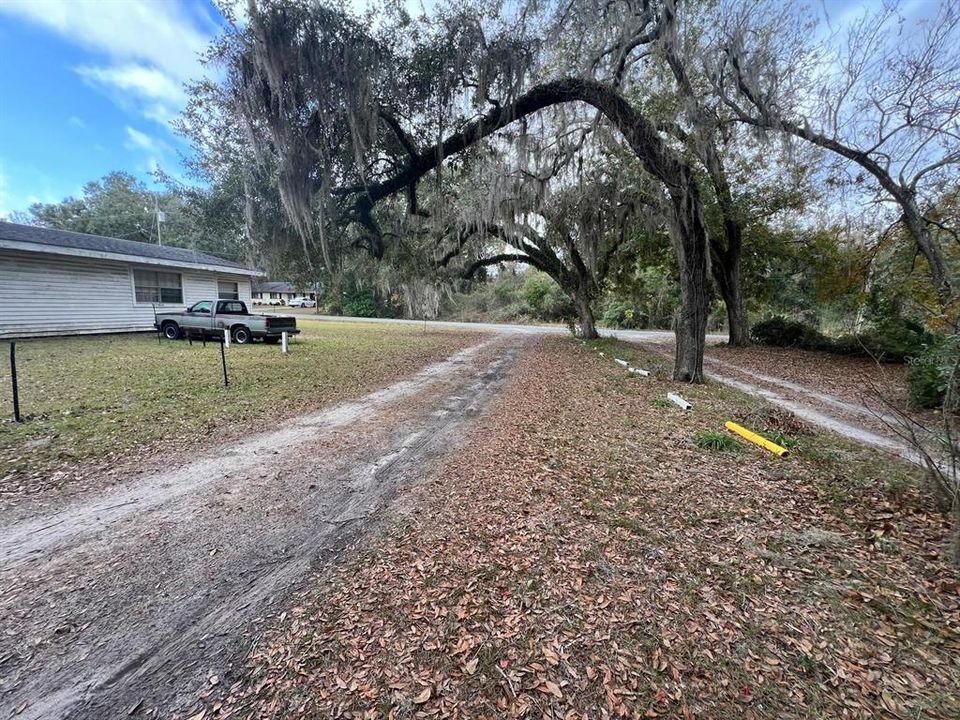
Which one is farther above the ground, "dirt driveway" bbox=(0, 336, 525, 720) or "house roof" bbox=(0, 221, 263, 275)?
"house roof" bbox=(0, 221, 263, 275)

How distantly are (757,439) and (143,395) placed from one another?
8268 millimetres

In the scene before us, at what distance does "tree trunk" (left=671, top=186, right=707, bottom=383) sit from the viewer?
705 centimetres

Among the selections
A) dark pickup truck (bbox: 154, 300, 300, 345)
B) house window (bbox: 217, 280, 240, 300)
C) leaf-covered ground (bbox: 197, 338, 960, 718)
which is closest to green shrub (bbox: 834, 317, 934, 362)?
leaf-covered ground (bbox: 197, 338, 960, 718)

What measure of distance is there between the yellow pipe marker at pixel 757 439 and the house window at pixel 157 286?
17736 millimetres

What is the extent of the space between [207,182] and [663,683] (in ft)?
39.0

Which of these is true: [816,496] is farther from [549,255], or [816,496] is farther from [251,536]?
[549,255]

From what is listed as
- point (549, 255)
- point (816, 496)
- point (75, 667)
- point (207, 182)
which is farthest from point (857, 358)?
point (207, 182)

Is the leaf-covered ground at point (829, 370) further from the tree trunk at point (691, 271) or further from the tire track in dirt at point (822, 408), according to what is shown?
the tree trunk at point (691, 271)

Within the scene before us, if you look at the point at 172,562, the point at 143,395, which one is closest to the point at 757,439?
the point at 172,562

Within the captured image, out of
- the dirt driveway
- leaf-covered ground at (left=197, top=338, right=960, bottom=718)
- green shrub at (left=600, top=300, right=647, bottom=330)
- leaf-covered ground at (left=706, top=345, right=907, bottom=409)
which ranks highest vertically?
green shrub at (left=600, top=300, right=647, bottom=330)

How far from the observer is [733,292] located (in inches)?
553

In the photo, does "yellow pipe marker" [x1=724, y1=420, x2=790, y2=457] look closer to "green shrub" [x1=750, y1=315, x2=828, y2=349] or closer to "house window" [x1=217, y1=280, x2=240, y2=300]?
"green shrub" [x1=750, y1=315, x2=828, y2=349]

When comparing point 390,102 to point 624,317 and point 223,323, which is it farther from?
point 624,317

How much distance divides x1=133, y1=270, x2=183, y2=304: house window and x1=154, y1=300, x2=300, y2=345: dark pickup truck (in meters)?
2.25
